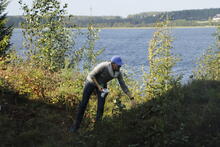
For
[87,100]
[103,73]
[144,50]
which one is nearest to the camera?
[103,73]

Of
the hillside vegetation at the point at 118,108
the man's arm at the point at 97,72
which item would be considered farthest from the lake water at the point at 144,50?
the man's arm at the point at 97,72

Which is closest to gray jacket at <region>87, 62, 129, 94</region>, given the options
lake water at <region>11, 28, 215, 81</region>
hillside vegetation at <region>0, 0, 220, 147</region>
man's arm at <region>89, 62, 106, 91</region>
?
man's arm at <region>89, 62, 106, 91</region>

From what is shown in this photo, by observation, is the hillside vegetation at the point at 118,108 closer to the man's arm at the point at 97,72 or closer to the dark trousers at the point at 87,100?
the dark trousers at the point at 87,100

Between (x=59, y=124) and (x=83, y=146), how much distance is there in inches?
71.2

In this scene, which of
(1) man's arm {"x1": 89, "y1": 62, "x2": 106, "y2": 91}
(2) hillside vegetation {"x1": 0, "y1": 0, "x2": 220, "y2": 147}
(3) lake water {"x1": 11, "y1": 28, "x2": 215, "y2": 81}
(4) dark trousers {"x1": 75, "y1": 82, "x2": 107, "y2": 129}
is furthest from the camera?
(3) lake water {"x1": 11, "y1": 28, "x2": 215, "y2": 81}

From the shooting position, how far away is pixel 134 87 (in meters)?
10.5

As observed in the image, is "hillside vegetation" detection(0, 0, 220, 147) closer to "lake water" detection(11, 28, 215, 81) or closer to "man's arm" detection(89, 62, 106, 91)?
"man's arm" detection(89, 62, 106, 91)

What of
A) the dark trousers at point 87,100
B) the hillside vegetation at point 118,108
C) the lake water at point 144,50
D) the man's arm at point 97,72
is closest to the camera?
the hillside vegetation at point 118,108

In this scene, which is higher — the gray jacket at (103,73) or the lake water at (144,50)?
the gray jacket at (103,73)

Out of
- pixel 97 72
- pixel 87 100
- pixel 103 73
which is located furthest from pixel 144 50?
pixel 97 72

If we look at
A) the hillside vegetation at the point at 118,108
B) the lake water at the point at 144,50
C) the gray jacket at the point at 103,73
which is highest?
the gray jacket at the point at 103,73

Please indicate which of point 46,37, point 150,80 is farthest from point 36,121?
point 46,37

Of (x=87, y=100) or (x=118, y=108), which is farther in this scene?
(x=87, y=100)

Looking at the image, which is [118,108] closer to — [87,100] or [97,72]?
[87,100]
